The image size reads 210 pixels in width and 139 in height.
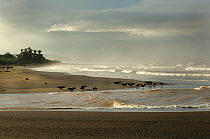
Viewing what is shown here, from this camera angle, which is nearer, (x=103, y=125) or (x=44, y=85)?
(x=103, y=125)

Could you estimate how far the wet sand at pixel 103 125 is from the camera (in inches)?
298

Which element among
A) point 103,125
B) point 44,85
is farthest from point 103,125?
point 44,85

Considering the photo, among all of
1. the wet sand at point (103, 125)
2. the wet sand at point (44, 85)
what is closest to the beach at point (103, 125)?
the wet sand at point (103, 125)

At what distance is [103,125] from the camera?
880 centimetres

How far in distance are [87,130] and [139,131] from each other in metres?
1.60

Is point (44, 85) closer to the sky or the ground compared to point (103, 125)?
closer to the sky

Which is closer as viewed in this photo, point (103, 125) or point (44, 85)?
point (103, 125)

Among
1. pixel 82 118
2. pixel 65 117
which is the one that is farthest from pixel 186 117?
pixel 65 117

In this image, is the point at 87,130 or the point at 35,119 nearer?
the point at 87,130

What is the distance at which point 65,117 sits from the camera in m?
10.3

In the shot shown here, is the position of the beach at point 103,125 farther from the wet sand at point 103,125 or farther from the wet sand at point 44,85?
the wet sand at point 44,85

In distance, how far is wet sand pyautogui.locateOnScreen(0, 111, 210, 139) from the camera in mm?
7566

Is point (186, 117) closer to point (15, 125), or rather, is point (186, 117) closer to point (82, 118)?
point (82, 118)

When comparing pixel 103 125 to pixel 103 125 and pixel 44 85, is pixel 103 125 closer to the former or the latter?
pixel 103 125
